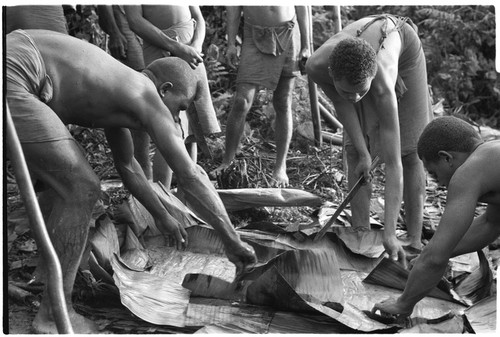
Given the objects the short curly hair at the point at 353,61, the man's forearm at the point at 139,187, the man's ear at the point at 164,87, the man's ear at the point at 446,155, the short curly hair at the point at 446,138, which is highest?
the short curly hair at the point at 353,61

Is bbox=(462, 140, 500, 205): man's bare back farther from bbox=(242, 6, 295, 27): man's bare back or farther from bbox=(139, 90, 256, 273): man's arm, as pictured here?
bbox=(242, 6, 295, 27): man's bare back

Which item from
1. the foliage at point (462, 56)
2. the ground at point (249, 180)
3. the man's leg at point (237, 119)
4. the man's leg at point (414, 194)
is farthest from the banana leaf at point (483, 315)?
the foliage at point (462, 56)

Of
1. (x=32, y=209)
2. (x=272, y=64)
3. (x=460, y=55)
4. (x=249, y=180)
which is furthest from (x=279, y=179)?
(x=460, y=55)

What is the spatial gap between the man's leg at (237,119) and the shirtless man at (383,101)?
1.02 m

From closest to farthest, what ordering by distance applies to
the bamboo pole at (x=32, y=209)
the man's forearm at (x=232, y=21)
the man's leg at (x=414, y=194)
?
the bamboo pole at (x=32, y=209) → the man's leg at (x=414, y=194) → the man's forearm at (x=232, y=21)

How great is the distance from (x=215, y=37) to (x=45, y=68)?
4.09 meters

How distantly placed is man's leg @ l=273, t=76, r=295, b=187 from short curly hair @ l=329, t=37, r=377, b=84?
1.68 meters

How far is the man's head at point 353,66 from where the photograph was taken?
3992 mm

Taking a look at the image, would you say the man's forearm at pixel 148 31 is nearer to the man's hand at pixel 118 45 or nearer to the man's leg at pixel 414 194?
the man's hand at pixel 118 45

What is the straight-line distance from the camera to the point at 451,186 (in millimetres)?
3291

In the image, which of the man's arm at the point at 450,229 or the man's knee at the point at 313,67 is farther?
the man's knee at the point at 313,67

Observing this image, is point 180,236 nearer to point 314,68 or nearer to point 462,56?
point 314,68

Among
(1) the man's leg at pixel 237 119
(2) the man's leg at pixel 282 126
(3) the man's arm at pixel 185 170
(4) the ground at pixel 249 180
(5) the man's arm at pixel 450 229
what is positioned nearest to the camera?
(5) the man's arm at pixel 450 229

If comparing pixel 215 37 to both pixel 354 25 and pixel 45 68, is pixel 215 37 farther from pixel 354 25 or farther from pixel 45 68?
pixel 45 68
